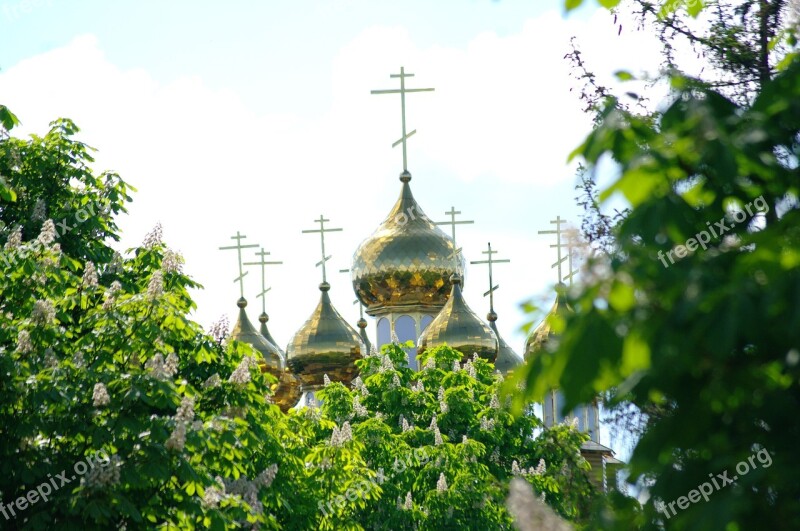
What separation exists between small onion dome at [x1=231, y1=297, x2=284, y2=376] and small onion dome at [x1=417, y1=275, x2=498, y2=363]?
14.2 ft

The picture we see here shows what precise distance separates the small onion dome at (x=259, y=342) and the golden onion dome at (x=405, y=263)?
2.65 meters

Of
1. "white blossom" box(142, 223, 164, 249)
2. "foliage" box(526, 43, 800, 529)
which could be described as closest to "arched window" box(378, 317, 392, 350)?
"white blossom" box(142, 223, 164, 249)

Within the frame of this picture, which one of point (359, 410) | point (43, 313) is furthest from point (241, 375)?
point (359, 410)

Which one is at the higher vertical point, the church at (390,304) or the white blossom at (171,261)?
the church at (390,304)

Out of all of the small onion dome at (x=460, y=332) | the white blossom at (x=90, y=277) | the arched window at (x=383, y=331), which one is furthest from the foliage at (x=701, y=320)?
the arched window at (x=383, y=331)

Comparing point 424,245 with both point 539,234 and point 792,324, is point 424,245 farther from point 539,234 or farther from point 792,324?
point 792,324

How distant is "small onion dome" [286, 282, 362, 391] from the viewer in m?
35.7

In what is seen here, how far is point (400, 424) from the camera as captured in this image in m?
26.7

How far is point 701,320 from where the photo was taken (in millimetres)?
3037

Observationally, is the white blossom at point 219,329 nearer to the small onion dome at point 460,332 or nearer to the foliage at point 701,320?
the foliage at point 701,320

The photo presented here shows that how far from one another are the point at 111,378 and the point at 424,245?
85.4 ft

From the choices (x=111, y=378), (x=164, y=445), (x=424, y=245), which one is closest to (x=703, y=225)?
(x=164, y=445)

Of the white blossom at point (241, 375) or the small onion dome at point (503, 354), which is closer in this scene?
the white blossom at point (241, 375)

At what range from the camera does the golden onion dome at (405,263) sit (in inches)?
1437
